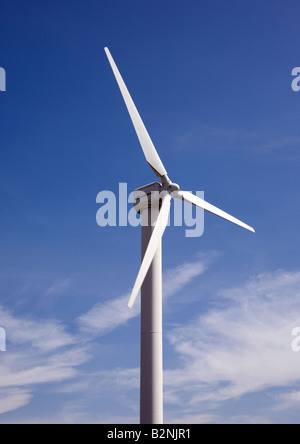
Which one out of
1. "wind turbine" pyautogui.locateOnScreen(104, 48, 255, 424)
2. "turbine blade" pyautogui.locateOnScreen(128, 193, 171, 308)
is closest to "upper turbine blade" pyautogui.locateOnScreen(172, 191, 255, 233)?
"wind turbine" pyautogui.locateOnScreen(104, 48, 255, 424)

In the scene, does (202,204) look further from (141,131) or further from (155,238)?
(155,238)

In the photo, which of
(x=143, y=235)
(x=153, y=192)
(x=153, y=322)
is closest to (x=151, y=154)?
(x=153, y=192)

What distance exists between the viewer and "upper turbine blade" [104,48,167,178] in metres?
31.6

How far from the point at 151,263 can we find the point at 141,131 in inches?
338

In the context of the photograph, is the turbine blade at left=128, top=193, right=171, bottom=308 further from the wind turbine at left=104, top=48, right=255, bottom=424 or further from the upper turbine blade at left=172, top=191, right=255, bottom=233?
the upper turbine blade at left=172, top=191, right=255, bottom=233

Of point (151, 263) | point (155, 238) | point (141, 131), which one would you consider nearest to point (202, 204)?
point (151, 263)

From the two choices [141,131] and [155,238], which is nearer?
[155,238]

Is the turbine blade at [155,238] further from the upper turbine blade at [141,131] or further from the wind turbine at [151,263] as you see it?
the upper turbine blade at [141,131]

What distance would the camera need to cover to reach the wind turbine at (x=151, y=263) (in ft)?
88.8

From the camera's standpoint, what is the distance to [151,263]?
29.6 metres

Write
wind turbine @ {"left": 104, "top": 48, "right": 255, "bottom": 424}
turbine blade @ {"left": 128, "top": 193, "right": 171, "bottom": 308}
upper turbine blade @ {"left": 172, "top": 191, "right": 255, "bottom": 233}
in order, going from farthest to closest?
upper turbine blade @ {"left": 172, "top": 191, "right": 255, "bottom": 233}
wind turbine @ {"left": 104, "top": 48, "right": 255, "bottom": 424}
turbine blade @ {"left": 128, "top": 193, "right": 171, "bottom": 308}

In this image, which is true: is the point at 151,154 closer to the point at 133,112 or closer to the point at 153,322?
the point at 133,112

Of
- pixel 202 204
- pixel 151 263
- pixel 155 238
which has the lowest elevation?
pixel 151 263
